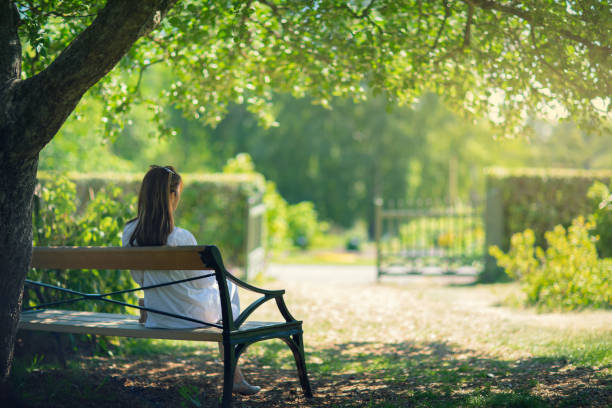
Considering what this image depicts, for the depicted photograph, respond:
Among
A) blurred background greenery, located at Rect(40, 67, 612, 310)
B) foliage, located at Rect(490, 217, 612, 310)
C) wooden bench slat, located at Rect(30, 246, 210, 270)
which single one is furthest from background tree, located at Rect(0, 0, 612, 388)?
blurred background greenery, located at Rect(40, 67, 612, 310)

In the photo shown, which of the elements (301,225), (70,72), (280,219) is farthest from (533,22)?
(301,225)

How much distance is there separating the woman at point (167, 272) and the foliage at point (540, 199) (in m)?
8.65

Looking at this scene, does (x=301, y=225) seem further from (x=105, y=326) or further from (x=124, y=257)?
(x=124, y=257)

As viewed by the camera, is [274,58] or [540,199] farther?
[540,199]

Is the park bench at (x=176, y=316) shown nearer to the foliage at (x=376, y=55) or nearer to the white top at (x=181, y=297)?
the white top at (x=181, y=297)

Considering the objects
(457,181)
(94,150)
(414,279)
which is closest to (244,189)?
(414,279)

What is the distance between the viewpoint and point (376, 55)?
562 centimetres

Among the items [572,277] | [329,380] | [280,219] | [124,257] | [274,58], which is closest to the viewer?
[124,257]

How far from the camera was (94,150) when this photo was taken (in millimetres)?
19859

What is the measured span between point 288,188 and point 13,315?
26.6 meters

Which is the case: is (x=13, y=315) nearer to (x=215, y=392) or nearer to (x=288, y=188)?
(x=215, y=392)

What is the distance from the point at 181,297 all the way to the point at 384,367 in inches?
74.1

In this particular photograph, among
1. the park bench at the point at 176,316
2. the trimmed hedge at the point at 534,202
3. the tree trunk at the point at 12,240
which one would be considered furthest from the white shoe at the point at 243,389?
the trimmed hedge at the point at 534,202

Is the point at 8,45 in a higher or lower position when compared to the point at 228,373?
higher
